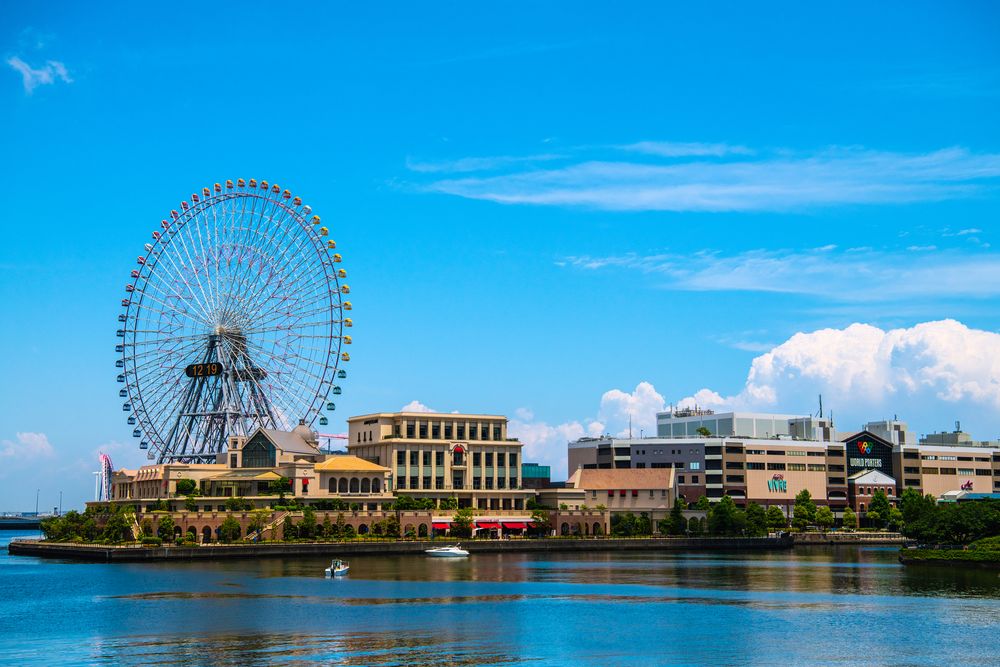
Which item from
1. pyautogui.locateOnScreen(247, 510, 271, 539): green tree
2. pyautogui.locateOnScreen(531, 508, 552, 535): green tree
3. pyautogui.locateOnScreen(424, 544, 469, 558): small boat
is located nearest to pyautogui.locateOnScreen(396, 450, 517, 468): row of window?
pyautogui.locateOnScreen(531, 508, 552, 535): green tree

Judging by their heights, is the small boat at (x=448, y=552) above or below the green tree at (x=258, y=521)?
below

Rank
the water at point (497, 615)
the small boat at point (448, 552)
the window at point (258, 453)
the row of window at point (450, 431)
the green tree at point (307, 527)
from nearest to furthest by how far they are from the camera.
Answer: the water at point (497, 615) → the small boat at point (448, 552) → the green tree at point (307, 527) → the window at point (258, 453) → the row of window at point (450, 431)

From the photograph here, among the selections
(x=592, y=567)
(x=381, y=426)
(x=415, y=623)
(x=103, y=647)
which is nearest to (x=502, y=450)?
(x=381, y=426)

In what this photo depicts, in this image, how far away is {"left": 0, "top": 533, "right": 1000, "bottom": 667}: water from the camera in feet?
232

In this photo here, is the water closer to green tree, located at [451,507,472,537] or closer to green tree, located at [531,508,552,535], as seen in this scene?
green tree, located at [451,507,472,537]

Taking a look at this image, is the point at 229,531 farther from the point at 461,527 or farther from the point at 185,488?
the point at 461,527

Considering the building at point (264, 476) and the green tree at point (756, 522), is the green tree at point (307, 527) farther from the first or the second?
the green tree at point (756, 522)

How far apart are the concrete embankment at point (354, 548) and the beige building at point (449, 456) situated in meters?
18.1

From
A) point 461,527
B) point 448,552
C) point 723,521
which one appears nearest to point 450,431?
point 461,527

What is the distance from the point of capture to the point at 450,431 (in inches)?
7490

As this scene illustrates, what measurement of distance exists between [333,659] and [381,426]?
4745 inches

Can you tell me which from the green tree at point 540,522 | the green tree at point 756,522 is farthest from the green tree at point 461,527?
the green tree at point 756,522

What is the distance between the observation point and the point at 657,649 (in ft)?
239

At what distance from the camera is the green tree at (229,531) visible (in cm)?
15650
